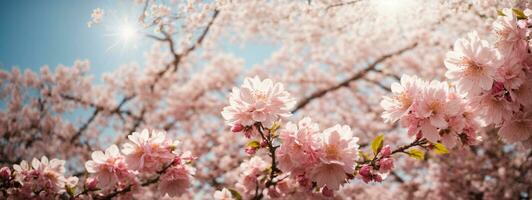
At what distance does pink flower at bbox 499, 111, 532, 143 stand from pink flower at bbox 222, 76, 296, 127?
115 centimetres

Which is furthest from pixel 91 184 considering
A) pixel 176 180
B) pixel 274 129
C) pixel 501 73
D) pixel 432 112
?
pixel 501 73

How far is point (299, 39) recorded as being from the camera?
1182 cm

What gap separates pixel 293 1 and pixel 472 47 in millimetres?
5930

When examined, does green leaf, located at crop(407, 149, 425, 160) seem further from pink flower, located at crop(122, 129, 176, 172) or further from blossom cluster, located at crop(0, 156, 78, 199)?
blossom cluster, located at crop(0, 156, 78, 199)

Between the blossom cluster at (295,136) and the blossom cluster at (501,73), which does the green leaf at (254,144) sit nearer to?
the blossom cluster at (295,136)

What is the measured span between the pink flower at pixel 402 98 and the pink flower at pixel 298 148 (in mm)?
408

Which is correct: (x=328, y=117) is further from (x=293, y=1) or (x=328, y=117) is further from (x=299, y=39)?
(x=293, y=1)

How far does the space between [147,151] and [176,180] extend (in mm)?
385

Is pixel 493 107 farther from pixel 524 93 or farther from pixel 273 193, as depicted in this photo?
pixel 273 193

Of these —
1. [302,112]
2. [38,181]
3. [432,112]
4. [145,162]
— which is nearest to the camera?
[432,112]

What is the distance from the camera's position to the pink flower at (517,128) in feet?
6.42

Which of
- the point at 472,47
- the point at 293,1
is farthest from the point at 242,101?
the point at 293,1

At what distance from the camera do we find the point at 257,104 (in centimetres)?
194

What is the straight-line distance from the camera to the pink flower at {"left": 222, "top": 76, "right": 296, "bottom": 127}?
6.39 ft
